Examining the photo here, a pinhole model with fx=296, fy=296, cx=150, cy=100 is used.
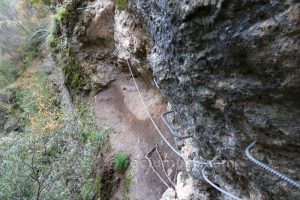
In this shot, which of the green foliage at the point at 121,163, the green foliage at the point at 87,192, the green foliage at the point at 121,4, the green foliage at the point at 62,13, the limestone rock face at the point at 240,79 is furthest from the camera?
the green foliage at the point at 62,13

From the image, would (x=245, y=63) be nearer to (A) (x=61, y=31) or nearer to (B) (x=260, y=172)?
(B) (x=260, y=172)

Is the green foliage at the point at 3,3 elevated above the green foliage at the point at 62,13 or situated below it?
below

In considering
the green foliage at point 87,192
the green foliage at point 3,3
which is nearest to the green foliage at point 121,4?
the green foliage at point 87,192

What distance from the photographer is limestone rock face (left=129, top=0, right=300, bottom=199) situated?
1.65 m

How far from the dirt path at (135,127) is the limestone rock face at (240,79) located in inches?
126

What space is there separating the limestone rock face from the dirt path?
320cm

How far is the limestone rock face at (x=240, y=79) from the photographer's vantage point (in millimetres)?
1650

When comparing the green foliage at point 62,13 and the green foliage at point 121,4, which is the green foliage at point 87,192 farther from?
the green foliage at point 62,13

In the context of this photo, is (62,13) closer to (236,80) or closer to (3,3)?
(236,80)

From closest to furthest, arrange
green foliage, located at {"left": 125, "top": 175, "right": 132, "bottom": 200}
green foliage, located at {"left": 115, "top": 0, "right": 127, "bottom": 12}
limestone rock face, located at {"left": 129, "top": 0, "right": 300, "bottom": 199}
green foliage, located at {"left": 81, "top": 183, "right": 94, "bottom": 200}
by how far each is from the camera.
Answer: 1. limestone rock face, located at {"left": 129, "top": 0, "right": 300, "bottom": 199}
2. green foliage, located at {"left": 115, "top": 0, "right": 127, "bottom": 12}
3. green foliage, located at {"left": 125, "top": 175, "right": 132, "bottom": 200}
4. green foliage, located at {"left": 81, "top": 183, "right": 94, "bottom": 200}

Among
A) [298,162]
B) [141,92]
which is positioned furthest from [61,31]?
[298,162]

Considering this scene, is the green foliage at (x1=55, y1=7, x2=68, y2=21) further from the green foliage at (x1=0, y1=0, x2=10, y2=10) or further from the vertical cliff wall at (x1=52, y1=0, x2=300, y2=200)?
the green foliage at (x1=0, y1=0, x2=10, y2=10)

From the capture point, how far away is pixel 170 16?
7.89ft

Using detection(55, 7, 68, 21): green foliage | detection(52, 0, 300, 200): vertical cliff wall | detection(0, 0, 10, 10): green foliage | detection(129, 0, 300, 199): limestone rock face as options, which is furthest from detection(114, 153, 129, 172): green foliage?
detection(0, 0, 10, 10): green foliage
